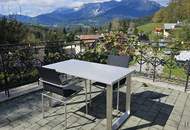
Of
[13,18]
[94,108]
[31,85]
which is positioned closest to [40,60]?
[31,85]

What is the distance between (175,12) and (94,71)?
50.2 m

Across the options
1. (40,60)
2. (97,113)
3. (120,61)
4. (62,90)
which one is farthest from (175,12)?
(62,90)

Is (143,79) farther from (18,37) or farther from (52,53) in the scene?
(18,37)

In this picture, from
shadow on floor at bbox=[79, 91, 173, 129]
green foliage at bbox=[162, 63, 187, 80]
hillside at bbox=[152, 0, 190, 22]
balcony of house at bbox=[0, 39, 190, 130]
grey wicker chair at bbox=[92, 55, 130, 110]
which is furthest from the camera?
hillside at bbox=[152, 0, 190, 22]

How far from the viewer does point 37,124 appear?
10.4 feet

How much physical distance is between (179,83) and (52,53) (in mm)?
3656

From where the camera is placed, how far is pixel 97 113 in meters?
3.61

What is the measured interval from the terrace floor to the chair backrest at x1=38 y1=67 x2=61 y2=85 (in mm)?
690

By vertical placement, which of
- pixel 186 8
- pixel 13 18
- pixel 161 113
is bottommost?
pixel 161 113

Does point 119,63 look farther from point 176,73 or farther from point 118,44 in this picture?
point 176,73

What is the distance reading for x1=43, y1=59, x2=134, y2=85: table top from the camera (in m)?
2.90

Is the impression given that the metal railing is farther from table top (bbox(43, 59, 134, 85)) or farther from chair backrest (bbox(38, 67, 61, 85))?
chair backrest (bbox(38, 67, 61, 85))

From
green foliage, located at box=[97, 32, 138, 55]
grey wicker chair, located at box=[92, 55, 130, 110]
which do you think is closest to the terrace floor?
grey wicker chair, located at box=[92, 55, 130, 110]

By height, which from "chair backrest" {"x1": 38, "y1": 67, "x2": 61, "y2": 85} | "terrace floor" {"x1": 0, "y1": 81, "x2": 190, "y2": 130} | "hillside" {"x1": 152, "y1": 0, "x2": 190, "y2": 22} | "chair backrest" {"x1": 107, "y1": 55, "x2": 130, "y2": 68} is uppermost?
"hillside" {"x1": 152, "y1": 0, "x2": 190, "y2": 22}
